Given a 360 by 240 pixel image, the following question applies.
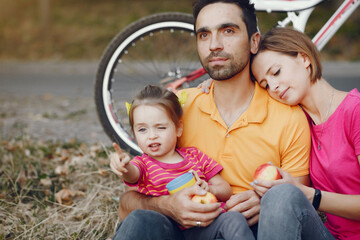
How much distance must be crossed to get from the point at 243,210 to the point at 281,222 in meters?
0.33

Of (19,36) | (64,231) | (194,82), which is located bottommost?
(64,231)

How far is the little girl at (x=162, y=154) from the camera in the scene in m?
2.45

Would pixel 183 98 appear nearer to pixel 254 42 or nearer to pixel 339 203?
pixel 254 42

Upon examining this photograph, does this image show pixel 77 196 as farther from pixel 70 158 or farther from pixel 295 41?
pixel 295 41

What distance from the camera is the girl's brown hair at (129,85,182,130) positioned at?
8.34 ft

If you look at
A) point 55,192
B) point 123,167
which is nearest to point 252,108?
point 123,167

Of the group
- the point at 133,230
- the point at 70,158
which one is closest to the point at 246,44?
the point at 133,230

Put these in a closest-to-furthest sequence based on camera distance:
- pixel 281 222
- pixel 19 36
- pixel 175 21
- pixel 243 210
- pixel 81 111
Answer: pixel 281 222 → pixel 243 210 → pixel 175 21 → pixel 81 111 → pixel 19 36

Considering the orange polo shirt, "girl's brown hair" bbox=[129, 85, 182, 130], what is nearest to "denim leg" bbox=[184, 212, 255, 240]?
the orange polo shirt

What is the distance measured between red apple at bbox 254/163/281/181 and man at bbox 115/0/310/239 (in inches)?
5.9

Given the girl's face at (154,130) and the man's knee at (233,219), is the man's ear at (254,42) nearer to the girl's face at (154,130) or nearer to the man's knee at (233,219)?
the girl's face at (154,130)

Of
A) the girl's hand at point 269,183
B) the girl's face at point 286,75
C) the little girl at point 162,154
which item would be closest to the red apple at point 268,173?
the girl's hand at point 269,183

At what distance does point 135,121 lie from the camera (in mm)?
2562

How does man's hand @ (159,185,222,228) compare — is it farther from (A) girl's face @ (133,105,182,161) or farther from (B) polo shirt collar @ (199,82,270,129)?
(B) polo shirt collar @ (199,82,270,129)
